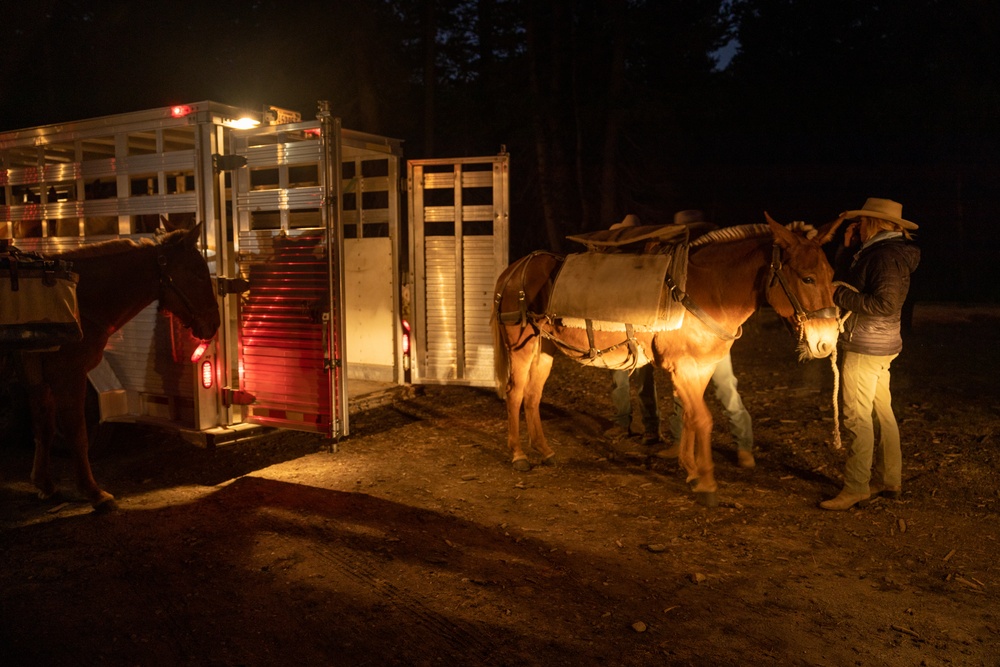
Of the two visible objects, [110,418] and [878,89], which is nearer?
[110,418]

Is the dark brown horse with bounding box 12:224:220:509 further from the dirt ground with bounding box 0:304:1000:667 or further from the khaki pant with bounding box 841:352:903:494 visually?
the khaki pant with bounding box 841:352:903:494

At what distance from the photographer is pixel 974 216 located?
2466 cm

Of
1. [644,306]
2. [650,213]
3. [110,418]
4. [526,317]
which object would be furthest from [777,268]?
[650,213]

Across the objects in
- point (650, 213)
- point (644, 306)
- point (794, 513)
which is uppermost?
point (650, 213)

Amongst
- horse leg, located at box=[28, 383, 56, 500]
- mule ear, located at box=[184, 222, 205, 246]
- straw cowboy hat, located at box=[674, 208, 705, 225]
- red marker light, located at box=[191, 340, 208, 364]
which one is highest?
straw cowboy hat, located at box=[674, 208, 705, 225]

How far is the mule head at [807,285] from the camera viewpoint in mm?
5094

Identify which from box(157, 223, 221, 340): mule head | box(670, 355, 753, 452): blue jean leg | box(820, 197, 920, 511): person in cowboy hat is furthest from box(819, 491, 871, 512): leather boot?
box(157, 223, 221, 340): mule head

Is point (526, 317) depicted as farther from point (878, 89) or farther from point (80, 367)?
point (878, 89)

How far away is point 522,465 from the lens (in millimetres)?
6699

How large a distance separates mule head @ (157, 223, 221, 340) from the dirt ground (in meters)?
1.42

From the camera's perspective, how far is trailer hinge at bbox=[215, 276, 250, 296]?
663 centimetres

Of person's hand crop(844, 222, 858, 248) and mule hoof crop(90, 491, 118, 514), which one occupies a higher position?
person's hand crop(844, 222, 858, 248)

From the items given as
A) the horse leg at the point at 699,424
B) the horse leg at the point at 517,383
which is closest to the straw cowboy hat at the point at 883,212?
the horse leg at the point at 699,424

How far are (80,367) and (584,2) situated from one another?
18325 mm
